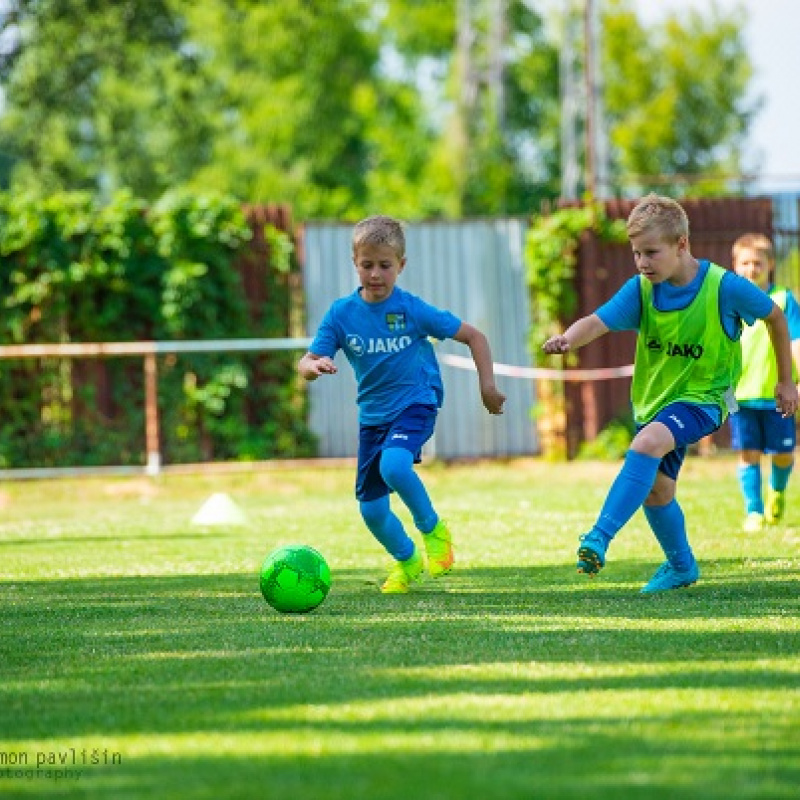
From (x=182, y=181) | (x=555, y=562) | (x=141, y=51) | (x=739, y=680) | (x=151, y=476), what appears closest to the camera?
(x=739, y=680)

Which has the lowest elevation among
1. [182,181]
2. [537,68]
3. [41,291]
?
[41,291]

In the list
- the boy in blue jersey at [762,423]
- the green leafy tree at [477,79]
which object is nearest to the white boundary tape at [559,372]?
the boy in blue jersey at [762,423]

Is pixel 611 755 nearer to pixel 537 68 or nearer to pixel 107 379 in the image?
pixel 107 379

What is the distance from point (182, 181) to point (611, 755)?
45284mm

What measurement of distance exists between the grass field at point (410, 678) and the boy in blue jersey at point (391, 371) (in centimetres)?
26

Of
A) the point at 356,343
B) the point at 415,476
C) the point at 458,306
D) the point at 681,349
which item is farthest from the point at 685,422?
the point at 458,306

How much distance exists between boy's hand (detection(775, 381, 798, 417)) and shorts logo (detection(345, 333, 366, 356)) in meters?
1.87

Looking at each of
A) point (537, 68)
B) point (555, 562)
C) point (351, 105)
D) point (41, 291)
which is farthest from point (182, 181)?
point (555, 562)

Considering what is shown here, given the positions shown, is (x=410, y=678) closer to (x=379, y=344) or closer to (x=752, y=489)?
(x=379, y=344)

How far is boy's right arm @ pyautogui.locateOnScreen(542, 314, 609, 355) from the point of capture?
23.5 feet

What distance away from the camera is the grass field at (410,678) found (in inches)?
158

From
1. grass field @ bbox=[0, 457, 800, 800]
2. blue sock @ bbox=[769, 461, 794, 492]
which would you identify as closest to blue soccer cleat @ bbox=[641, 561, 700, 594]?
grass field @ bbox=[0, 457, 800, 800]

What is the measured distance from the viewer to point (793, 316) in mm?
10891

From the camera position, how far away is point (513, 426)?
19.1 metres
